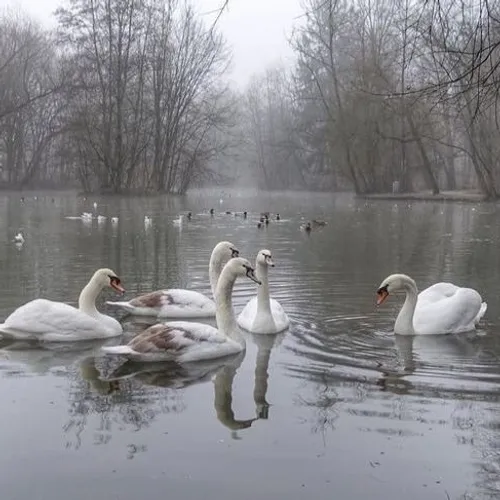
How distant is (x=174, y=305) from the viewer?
29.3 ft

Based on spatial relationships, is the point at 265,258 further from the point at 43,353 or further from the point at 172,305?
the point at 43,353

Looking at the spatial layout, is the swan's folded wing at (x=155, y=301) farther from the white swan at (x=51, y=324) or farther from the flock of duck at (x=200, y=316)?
the white swan at (x=51, y=324)

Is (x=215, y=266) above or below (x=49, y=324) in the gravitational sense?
above

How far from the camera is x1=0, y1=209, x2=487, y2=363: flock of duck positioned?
691 cm

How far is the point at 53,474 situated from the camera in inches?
171

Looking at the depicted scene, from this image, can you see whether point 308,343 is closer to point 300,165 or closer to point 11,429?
point 11,429

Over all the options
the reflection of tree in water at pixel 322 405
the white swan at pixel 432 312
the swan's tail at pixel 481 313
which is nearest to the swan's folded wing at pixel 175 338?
the reflection of tree in water at pixel 322 405

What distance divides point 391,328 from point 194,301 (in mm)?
2364

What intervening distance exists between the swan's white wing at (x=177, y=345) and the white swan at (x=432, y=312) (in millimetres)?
2071

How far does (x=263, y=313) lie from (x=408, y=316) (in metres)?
1.59

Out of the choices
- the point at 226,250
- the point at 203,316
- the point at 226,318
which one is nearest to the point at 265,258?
the point at 226,250

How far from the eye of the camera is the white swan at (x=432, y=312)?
26.8ft

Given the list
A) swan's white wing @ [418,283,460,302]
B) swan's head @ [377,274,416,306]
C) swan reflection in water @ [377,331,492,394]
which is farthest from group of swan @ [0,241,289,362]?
swan's white wing @ [418,283,460,302]

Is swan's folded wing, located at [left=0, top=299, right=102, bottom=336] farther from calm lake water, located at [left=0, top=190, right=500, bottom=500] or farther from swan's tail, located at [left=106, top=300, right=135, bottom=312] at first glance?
swan's tail, located at [left=106, top=300, right=135, bottom=312]
